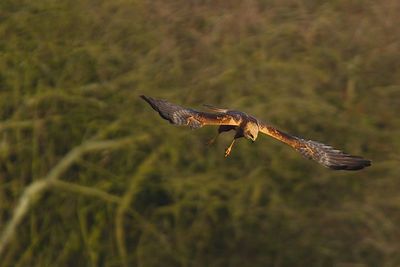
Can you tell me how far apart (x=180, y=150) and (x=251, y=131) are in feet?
24.5

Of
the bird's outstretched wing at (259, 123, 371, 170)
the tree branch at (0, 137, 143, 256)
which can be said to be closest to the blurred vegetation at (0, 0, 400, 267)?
the tree branch at (0, 137, 143, 256)

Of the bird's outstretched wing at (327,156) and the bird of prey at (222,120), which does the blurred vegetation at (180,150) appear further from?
the bird of prey at (222,120)

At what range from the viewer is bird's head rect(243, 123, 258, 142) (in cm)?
526

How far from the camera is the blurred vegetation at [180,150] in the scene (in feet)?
40.2

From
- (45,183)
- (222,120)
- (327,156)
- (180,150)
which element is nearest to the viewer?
(222,120)

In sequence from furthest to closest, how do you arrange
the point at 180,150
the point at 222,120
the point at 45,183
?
1. the point at 180,150
2. the point at 45,183
3. the point at 222,120

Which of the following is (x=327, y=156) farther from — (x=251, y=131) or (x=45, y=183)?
(x=45, y=183)

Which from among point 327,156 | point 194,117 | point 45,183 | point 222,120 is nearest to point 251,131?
point 222,120

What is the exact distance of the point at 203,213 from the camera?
40.5ft

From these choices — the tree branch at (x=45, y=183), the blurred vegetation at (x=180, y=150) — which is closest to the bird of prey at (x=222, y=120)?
the blurred vegetation at (x=180, y=150)

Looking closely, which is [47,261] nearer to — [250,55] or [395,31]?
[250,55]

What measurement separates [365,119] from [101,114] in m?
2.96

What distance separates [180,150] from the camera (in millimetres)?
12750

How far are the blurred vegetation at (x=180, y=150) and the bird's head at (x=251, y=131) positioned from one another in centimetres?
673
